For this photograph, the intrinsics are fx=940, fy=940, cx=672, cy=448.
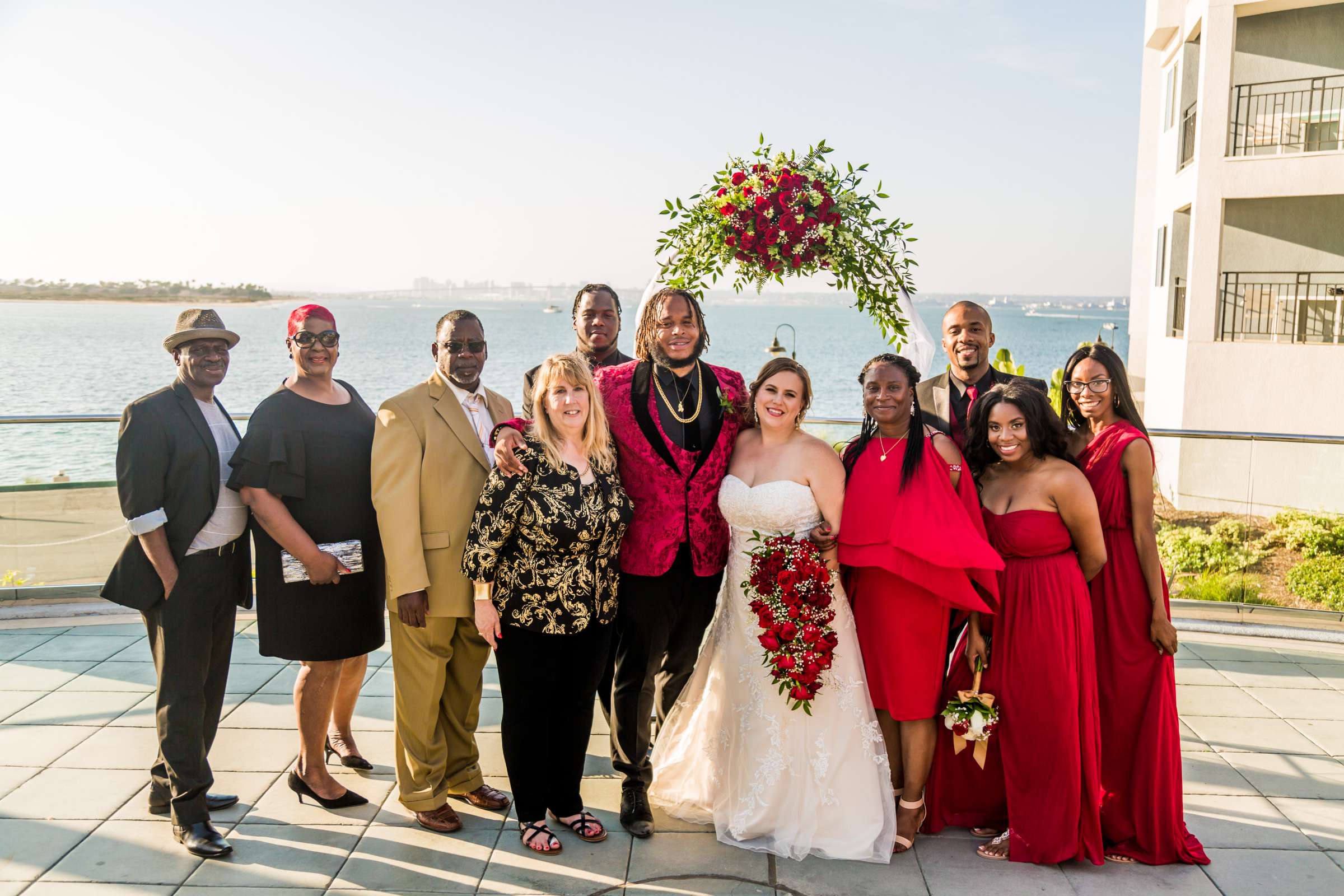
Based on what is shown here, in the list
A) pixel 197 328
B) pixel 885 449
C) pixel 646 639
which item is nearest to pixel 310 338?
pixel 197 328

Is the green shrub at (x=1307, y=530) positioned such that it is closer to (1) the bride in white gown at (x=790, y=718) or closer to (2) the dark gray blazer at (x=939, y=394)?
(2) the dark gray blazer at (x=939, y=394)

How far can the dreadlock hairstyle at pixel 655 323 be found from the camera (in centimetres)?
386

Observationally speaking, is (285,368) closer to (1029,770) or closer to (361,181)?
(361,181)

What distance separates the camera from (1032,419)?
11.6 ft

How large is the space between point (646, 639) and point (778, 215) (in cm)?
182

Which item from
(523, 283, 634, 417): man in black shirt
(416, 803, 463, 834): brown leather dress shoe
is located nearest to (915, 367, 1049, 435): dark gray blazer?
(523, 283, 634, 417): man in black shirt

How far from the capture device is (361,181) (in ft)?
341

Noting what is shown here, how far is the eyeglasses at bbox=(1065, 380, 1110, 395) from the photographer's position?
3729mm

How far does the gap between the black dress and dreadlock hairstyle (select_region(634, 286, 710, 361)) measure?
1.15 metres

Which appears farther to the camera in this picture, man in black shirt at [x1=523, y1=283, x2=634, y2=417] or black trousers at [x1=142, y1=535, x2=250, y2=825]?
man in black shirt at [x1=523, y1=283, x2=634, y2=417]

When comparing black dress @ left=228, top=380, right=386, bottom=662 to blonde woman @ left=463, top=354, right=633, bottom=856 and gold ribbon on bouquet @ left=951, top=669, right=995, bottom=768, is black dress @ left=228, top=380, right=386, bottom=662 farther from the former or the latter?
gold ribbon on bouquet @ left=951, top=669, right=995, bottom=768

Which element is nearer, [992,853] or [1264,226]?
[992,853]

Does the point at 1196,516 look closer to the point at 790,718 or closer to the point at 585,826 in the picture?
the point at 790,718

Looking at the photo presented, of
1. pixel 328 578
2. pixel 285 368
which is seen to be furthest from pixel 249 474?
pixel 285 368
